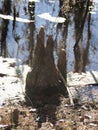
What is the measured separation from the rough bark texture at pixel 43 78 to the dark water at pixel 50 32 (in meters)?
2.83

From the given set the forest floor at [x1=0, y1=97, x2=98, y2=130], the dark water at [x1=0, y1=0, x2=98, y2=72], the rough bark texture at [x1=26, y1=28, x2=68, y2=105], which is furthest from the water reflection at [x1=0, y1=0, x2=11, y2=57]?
the forest floor at [x1=0, y1=97, x2=98, y2=130]

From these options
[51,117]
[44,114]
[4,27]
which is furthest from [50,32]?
[51,117]

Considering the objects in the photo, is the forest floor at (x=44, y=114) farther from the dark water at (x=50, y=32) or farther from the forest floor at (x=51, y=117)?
the dark water at (x=50, y=32)

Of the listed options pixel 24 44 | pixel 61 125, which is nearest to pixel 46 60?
pixel 61 125

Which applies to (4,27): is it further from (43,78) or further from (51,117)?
(51,117)

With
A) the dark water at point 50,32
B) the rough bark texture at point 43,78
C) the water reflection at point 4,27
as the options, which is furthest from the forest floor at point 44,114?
the water reflection at point 4,27

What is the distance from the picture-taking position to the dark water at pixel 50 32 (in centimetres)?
1309

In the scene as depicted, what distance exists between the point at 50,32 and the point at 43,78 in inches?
279

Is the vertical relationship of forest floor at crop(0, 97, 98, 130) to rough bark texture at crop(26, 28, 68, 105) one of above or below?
below

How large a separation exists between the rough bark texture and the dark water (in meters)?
2.83

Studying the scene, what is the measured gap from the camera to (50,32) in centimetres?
1573

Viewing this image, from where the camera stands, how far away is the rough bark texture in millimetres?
8609

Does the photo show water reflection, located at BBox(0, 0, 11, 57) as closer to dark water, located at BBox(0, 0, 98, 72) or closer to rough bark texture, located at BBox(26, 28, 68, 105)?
dark water, located at BBox(0, 0, 98, 72)

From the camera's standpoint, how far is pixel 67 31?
54.7 feet
